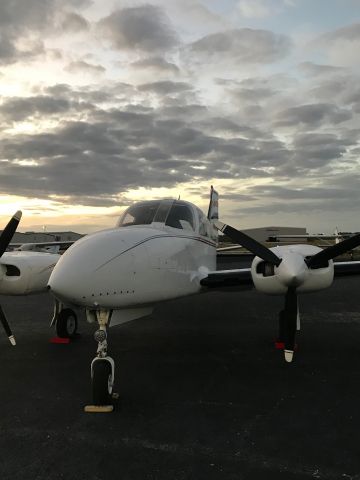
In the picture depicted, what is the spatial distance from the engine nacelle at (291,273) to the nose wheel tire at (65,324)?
459 cm

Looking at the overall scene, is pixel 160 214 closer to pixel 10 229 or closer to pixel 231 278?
pixel 231 278

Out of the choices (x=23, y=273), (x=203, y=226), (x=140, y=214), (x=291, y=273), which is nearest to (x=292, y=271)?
(x=291, y=273)

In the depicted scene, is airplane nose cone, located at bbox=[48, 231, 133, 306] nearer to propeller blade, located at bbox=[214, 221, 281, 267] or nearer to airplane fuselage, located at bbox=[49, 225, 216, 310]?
airplane fuselage, located at bbox=[49, 225, 216, 310]

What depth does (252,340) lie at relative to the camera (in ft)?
29.8

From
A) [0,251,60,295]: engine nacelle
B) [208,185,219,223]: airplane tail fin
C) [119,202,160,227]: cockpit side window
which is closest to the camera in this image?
[119,202,160,227]: cockpit side window

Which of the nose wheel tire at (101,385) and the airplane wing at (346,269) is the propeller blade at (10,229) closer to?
the nose wheel tire at (101,385)

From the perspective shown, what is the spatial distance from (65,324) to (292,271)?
17.7ft

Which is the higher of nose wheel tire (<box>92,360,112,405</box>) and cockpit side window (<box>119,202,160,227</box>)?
cockpit side window (<box>119,202,160,227</box>)

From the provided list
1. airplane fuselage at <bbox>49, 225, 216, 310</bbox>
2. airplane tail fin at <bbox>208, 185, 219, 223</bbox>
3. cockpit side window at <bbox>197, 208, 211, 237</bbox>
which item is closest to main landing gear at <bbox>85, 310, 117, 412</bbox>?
airplane fuselage at <bbox>49, 225, 216, 310</bbox>

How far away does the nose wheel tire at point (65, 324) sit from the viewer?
9008 mm

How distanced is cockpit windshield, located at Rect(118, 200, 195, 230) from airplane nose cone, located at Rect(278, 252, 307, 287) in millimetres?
2438

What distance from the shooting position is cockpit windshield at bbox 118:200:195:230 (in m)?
8.05

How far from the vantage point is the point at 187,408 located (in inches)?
216

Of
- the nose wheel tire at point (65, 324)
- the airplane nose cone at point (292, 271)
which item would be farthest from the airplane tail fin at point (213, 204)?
the airplane nose cone at point (292, 271)
